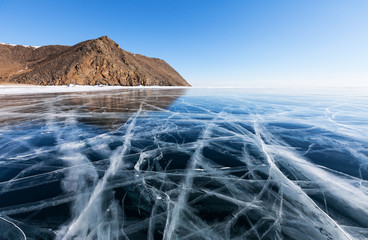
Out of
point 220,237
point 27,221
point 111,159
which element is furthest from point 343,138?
point 27,221

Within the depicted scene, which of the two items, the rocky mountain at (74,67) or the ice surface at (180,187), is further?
the rocky mountain at (74,67)

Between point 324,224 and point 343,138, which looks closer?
point 324,224

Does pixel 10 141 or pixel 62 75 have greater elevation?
pixel 62 75

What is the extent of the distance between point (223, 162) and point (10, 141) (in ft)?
16.1

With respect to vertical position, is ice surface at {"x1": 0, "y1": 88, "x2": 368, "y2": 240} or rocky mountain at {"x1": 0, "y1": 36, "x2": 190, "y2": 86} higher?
rocky mountain at {"x1": 0, "y1": 36, "x2": 190, "y2": 86}

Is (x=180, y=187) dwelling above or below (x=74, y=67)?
below

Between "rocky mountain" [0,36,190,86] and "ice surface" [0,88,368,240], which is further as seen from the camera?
"rocky mountain" [0,36,190,86]

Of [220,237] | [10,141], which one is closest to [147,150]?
[220,237]

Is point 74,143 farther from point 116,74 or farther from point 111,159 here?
point 116,74

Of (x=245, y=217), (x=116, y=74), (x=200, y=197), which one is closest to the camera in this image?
(x=245, y=217)

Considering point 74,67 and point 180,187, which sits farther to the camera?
point 74,67

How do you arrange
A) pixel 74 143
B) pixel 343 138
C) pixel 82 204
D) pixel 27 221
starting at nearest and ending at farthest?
pixel 27 221 → pixel 82 204 → pixel 74 143 → pixel 343 138

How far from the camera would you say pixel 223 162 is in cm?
279

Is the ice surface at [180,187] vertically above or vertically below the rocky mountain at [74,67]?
below
